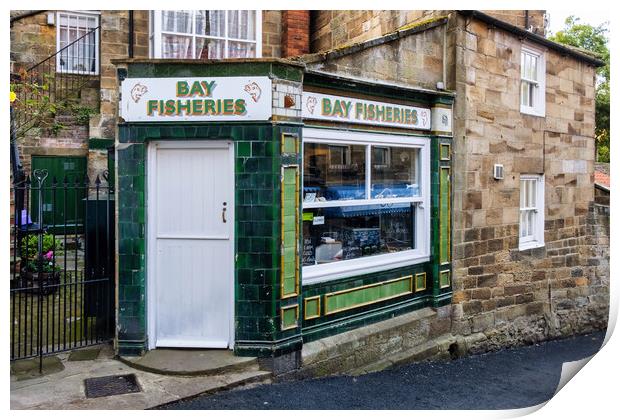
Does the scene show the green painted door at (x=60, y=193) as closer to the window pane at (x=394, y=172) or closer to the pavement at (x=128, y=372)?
the pavement at (x=128, y=372)

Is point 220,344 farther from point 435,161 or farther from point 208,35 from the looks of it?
point 208,35

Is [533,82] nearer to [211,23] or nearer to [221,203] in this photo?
[211,23]

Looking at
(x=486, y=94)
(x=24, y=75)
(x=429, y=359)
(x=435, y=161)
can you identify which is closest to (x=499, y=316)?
(x=429, y=359)

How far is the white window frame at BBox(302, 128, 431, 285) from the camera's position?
5848 mm

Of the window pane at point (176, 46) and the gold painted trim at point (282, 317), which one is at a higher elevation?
the window pane at point (176, 46)

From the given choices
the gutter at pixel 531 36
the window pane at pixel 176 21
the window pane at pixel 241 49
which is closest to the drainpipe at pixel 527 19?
the gutter at pixel 531 36

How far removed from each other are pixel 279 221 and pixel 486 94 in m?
3.81

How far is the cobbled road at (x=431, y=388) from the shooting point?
197 inches

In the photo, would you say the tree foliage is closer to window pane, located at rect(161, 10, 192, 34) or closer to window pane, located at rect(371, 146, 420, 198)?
window pane, located at rect(371, 146, 420, 198)

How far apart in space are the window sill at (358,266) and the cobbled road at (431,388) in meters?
1.03

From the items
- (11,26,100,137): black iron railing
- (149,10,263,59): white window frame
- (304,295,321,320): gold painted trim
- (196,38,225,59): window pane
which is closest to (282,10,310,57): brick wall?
(149,10,263,59): white window frame

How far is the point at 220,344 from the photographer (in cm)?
539

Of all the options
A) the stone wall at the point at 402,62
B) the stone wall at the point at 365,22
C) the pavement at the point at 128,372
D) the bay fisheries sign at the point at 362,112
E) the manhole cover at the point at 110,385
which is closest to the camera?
the pavement at the point at 128,372

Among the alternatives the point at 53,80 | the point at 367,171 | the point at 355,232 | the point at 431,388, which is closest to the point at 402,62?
the point at 367,171
